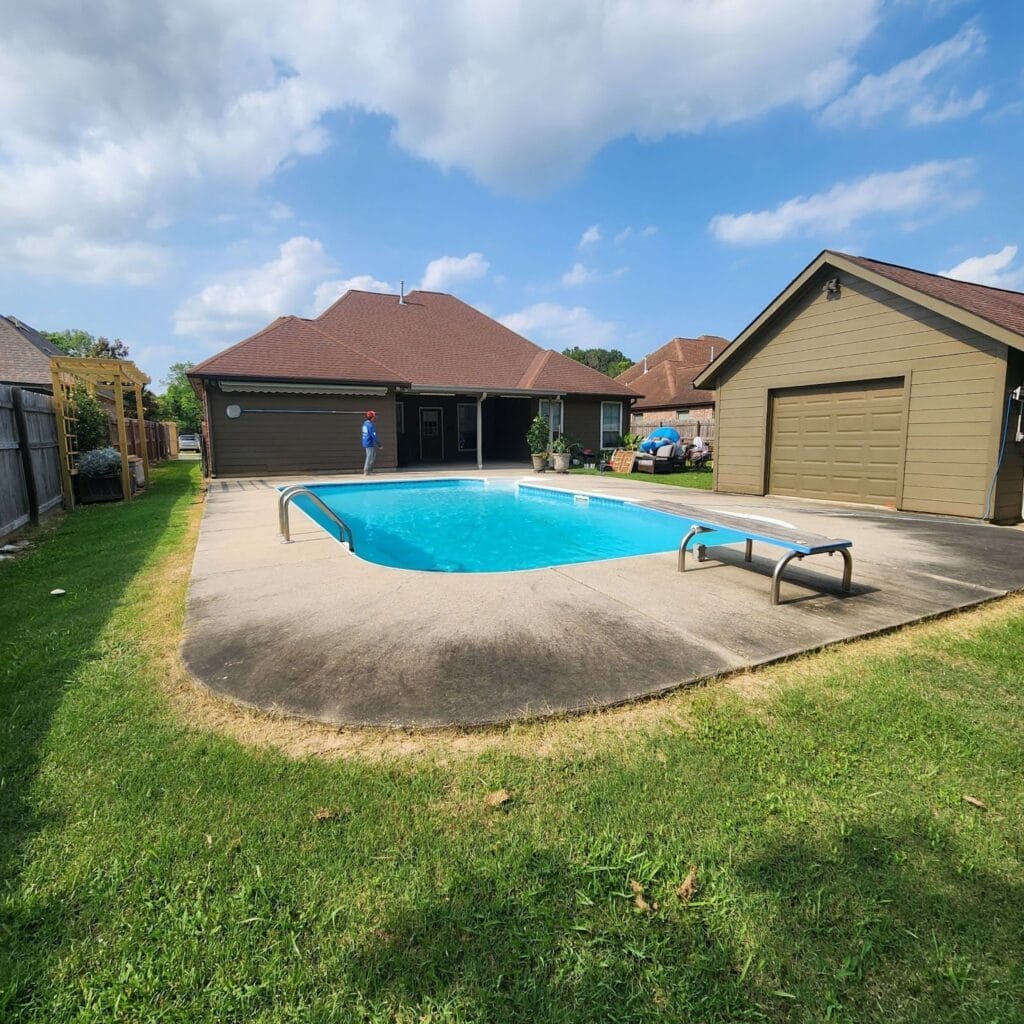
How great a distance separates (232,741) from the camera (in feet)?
8.59

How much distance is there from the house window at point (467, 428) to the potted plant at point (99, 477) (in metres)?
13.3

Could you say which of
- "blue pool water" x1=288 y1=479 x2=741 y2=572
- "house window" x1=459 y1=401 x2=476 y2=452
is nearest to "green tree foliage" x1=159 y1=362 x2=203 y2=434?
"house window" x1=459 y1=401 x2=476 y2=452

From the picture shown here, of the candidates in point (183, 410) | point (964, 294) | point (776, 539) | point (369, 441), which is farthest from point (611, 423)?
point (183, 410)

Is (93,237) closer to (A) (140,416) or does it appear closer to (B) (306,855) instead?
(A) (140,416)

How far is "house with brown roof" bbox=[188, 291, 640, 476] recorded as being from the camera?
635 inches

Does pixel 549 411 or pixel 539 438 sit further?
pixel 549 411

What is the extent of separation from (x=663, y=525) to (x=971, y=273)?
3132 cm

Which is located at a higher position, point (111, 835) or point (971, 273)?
point (971, 273)

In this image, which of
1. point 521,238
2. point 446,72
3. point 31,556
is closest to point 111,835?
point 31,556

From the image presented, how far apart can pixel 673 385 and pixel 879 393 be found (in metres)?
21.2

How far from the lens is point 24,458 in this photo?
854 cm

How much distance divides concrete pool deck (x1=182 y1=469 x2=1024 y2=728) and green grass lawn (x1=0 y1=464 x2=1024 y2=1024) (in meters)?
0.33

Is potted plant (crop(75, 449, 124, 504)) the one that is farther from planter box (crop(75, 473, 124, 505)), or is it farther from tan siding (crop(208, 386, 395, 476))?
tan siding (crop(208, 386, 395, 476))

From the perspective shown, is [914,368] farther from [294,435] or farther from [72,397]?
[72,397]
